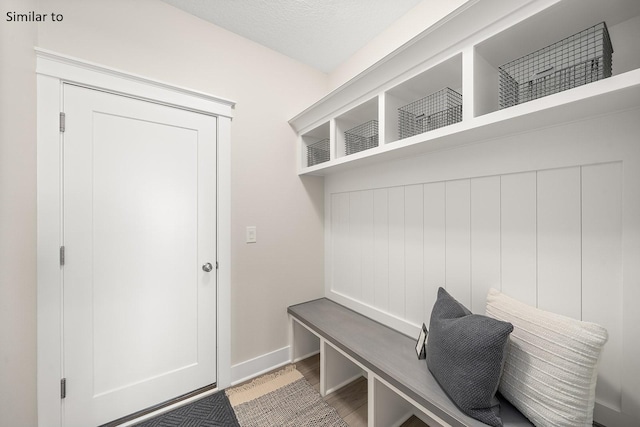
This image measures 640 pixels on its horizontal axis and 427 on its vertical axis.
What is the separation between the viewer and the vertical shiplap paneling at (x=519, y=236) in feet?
3.64

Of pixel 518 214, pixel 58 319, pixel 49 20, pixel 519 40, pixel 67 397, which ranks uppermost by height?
pixel 49 20

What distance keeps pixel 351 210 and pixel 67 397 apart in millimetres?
2103

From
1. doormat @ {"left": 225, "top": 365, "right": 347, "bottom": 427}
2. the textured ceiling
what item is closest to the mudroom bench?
doormat @ {"left": 225, "top": 365, "right": 347, "bottom": 427}

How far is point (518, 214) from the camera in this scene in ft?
3.76

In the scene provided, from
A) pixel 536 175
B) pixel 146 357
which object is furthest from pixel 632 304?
pixel 146 357

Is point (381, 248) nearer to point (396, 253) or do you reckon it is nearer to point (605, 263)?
point (396, 253)

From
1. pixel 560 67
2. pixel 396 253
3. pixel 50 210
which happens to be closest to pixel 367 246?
pixel 396 253

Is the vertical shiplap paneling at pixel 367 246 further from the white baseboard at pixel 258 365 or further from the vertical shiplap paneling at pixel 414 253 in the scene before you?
the white baseboard at pixel 258 365

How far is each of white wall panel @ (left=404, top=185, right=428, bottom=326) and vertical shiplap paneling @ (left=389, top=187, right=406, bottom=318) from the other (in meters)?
0.03

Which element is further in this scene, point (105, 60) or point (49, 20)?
point (105, 60)

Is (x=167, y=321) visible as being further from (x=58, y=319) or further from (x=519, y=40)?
(x=519, y=40)

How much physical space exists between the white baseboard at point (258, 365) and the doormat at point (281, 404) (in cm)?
6

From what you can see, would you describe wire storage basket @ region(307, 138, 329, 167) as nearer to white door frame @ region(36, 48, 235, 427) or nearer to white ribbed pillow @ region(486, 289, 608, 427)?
white door frame @ region(36, 48, 235, 427)

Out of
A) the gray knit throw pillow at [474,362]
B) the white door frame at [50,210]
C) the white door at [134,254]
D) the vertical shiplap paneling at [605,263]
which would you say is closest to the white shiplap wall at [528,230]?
the vertical shiplap paneling at [605,263]
